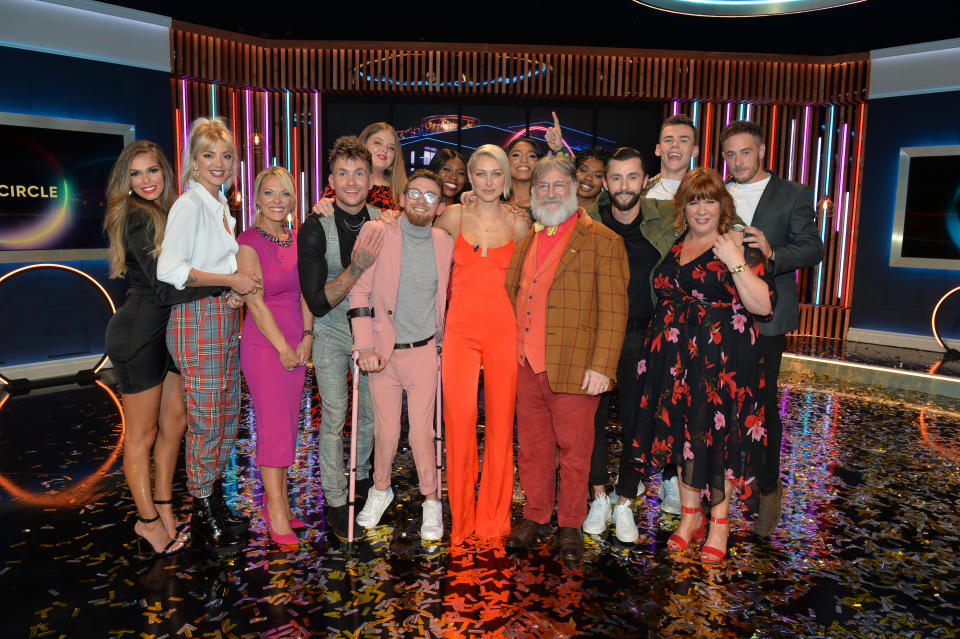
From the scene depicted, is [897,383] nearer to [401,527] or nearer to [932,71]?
[932,71]

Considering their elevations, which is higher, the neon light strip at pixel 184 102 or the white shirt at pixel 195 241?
the neon light strip at pixel 184 102

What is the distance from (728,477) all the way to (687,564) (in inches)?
18.0

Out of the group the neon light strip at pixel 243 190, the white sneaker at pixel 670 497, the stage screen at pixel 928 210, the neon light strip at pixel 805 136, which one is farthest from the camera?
the neon light strip at pixel 805 136

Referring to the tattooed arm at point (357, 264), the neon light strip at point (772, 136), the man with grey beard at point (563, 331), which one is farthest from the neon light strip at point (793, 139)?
the tattooed arm at point (357, 264)

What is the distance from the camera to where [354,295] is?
307 cm

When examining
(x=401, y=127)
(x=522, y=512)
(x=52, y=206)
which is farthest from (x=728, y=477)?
(x=401, y=127)

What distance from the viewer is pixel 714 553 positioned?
10.00 ft

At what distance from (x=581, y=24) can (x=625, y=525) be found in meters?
7.50

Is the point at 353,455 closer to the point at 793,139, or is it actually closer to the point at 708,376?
the point at 708,376

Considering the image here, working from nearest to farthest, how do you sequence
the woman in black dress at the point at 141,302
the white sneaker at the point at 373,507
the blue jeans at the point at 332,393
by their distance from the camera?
the woman in black dress at the point at 141,302 < the blue jeans at the point at 332,393 < the white sneaker at the point at 373,507

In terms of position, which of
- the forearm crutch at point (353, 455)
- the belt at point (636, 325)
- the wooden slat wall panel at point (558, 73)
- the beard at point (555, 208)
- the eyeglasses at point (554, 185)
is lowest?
the forearm crutch at point (353, 455)

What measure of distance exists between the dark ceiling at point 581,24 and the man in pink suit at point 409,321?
570cm

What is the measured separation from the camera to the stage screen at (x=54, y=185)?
6.48 meters

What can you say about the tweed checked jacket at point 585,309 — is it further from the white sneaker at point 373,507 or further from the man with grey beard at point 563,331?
the white sneaker at point 373,507
